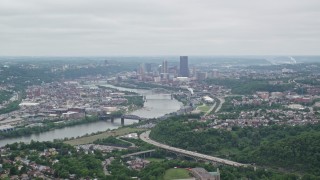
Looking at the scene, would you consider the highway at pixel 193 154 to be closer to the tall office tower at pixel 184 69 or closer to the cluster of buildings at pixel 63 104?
the cluster of buildings at pixel 63 104

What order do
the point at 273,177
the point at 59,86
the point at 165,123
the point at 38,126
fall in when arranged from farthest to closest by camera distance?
the point at 59,86
the point at 38,126
the point at 165,123
the point at 273,177

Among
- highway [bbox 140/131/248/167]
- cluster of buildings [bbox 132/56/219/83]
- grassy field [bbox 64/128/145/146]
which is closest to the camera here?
highway [bbox 140/131/248/167]

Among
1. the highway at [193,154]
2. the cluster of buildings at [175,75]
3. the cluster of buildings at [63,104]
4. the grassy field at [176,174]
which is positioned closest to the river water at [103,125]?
the cluster of buildings at [63,104]

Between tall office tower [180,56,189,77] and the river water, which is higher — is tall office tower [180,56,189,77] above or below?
above

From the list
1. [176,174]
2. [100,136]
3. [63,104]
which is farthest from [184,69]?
[176,174]

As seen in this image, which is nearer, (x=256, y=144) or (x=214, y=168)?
(x=214, y=168)

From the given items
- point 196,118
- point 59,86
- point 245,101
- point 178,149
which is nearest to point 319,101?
point 245,101

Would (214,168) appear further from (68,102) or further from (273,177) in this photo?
(68,102)

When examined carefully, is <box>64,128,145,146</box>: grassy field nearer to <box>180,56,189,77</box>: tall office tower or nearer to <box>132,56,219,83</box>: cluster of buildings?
<box>132,56,219,83</box>: cluster of buildings

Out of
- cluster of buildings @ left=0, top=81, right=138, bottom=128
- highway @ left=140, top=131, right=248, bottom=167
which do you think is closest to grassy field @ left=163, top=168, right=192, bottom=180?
highway @ left=140, top=131, right=248, bottom=167
